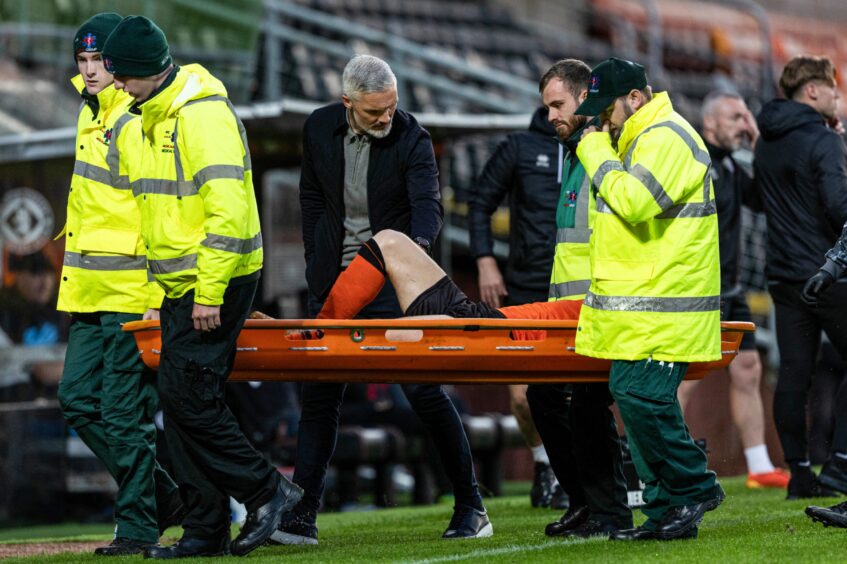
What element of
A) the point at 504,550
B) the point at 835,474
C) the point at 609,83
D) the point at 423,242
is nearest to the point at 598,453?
the point at 504,550

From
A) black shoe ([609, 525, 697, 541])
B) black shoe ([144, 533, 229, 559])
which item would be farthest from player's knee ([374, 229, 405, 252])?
black shoe ([609, 525, 697, 541])

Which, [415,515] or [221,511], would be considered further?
[415,515]

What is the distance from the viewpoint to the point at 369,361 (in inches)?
224

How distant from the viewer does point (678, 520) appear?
5.59m

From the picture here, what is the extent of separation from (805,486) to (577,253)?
7.21ft

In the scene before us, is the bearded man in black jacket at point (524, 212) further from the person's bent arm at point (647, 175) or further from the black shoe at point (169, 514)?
the person's bent arm at point (647, 175)

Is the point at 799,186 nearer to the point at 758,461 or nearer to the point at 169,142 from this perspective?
the point at 758,461

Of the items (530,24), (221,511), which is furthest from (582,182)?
(530,24)

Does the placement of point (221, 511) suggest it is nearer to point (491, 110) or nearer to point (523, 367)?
point (523, 367)

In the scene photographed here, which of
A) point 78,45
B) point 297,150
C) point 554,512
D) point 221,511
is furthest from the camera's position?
point 297,150

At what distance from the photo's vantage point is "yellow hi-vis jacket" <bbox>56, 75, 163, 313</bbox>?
246 inches

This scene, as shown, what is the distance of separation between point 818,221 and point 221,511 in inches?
139

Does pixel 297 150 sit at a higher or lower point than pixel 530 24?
lower

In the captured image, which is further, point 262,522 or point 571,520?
point 571,520
